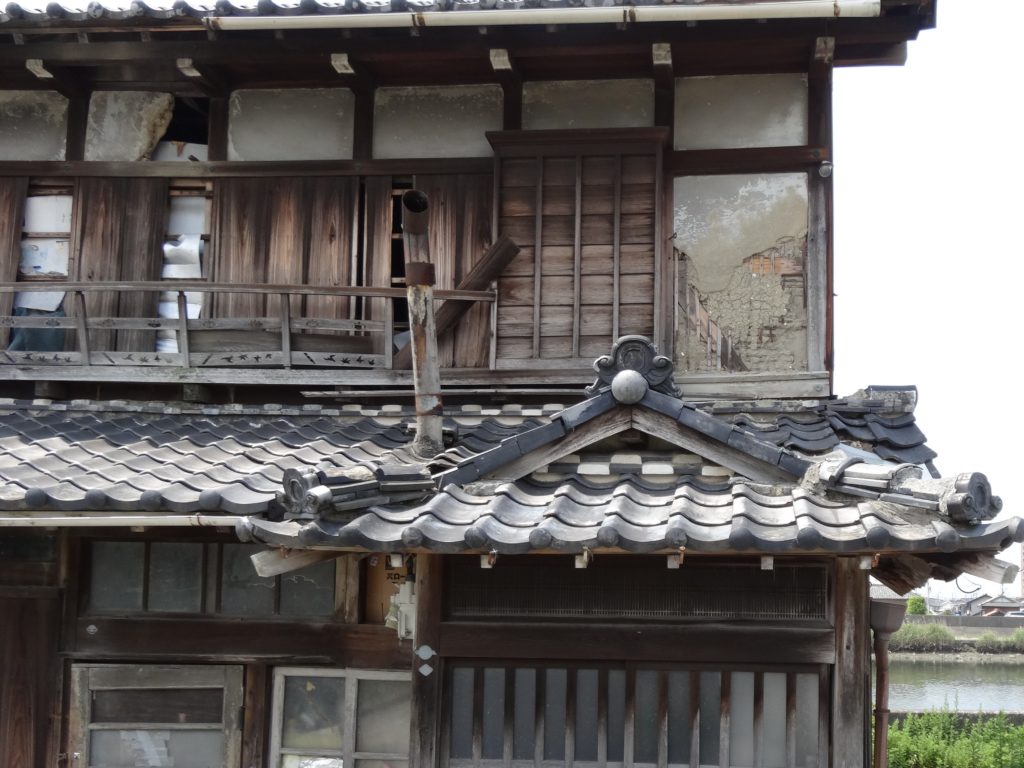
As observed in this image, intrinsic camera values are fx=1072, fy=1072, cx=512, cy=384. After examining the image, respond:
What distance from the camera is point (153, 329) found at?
843 cm

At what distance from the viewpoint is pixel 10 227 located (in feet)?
29.7

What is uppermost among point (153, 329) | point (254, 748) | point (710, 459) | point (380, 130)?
point (380, 130)

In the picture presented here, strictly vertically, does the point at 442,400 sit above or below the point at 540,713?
above

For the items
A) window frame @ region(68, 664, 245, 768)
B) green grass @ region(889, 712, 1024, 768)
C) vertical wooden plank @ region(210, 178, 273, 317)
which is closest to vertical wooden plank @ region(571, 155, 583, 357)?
vertical wooden plank @ region(210, 178, 273, 317)

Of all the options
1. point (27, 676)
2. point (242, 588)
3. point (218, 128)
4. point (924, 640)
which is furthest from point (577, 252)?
point (924, 640)

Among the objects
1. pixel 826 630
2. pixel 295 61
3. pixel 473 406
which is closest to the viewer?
pixel 826 630

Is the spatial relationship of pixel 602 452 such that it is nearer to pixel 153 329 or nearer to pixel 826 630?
pixel 826 630

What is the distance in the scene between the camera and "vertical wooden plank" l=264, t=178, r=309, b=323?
880 centimetres

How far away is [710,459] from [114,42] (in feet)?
19.1

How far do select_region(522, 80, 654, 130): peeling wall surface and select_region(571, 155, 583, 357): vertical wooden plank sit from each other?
40 centimetres

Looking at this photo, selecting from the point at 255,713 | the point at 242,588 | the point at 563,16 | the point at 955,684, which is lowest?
the point at 955,684

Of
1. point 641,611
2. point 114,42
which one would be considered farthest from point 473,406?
point 114,42

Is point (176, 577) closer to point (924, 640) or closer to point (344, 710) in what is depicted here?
point (344, 710)

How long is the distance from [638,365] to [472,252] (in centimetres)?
307
